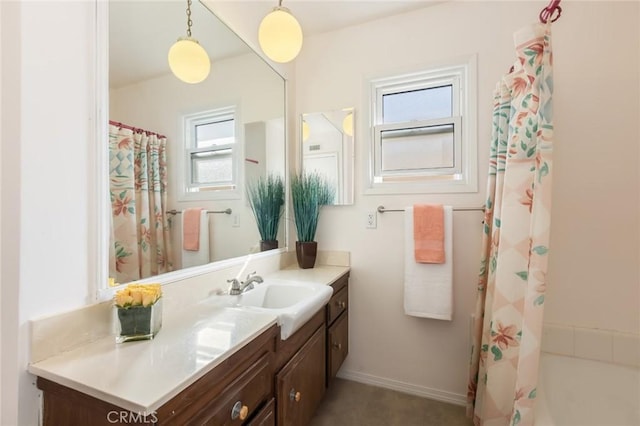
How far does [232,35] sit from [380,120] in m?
1.04

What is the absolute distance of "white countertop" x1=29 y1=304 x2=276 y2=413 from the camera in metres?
0.60

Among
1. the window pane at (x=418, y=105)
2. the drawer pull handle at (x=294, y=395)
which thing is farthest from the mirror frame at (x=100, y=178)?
the window pane at (x=418, y=105)

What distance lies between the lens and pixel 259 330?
91cm

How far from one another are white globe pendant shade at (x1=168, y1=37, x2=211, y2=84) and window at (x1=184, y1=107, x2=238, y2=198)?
0.16 m

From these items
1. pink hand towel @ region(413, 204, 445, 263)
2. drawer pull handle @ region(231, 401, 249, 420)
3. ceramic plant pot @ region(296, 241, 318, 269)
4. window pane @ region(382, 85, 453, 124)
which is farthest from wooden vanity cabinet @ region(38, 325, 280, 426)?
window pane @ region(382, 85, 453, 124)

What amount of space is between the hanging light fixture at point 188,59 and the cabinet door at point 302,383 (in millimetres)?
1289

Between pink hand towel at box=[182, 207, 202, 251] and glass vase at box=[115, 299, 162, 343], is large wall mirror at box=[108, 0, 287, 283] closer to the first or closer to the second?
pink hand towel at box=[182, 207, 202, 251]

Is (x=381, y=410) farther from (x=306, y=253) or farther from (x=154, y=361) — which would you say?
(x=154, y=361)

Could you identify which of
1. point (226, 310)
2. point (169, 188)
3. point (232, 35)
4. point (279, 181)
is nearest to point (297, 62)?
point (232, 35)

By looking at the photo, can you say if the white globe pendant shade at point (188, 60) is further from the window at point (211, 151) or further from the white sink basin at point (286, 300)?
the white sink basin at point (286, 300)

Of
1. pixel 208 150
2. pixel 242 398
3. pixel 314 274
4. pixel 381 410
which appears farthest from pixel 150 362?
pixel 381 410

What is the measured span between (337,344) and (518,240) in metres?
1.13

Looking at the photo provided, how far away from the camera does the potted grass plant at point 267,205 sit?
1.71 meters

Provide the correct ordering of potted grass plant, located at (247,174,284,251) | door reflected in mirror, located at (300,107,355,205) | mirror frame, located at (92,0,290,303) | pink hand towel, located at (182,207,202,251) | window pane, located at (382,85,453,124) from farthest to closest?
door reflected in mirror, located at (300,107,355,205), window pane, located at (382,85,453,124), potted grass plant, located at (247,174,284,251), pink hand towel, located at (182,207,202,251), mirror frame, located at (92,0,290,303)
